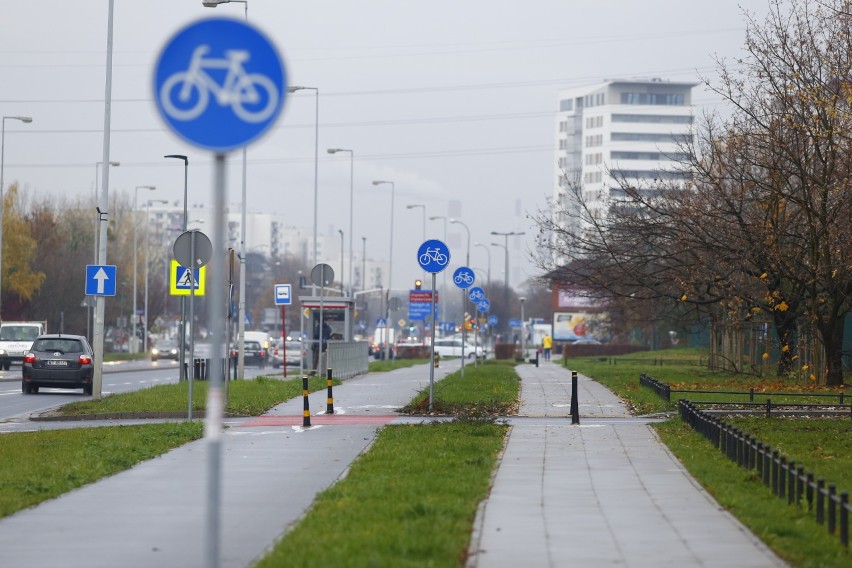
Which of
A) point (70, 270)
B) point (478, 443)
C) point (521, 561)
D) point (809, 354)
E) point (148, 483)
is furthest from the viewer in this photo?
point (70, 270)

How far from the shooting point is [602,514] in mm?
10859

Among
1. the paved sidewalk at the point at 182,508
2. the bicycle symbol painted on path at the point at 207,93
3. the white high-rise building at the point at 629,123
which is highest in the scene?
the white high-rise building at the point at 629,123

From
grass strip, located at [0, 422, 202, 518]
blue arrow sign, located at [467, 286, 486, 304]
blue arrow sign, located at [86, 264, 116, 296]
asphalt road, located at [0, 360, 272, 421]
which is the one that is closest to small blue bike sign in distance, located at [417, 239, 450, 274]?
grass strip, located at [0, 422, 202, 518]

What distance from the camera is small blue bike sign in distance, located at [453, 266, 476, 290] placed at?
33.4m

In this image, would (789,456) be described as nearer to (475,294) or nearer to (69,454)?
(69,454)

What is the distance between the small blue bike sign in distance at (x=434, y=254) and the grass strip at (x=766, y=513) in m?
8.92

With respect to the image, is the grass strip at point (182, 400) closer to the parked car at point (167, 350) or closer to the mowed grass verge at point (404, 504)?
the mowed grass verge at point (404, 504)

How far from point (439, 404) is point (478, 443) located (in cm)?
805

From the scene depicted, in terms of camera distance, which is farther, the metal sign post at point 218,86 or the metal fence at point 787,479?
the metal fence at point 787,479

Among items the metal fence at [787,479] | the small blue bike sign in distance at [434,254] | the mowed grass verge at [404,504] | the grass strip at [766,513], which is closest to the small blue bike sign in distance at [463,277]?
the small blue bike sign in distance at [434,254]

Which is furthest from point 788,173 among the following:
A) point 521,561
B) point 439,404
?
point 521,561

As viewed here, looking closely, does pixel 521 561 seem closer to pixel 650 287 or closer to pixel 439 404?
pixel 439 404

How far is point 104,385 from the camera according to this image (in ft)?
138

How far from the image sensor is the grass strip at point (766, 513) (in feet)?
29.5
